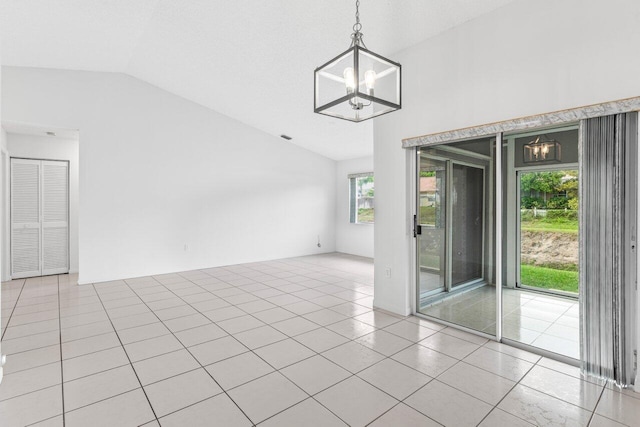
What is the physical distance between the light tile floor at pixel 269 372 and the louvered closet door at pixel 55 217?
186 cm

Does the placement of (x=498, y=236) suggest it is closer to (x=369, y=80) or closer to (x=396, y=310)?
(x=396, y=310)

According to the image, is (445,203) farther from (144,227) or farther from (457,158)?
(144,227)

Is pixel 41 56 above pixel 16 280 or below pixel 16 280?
above

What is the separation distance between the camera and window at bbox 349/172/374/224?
8.05 meters

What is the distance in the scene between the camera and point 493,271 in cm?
317

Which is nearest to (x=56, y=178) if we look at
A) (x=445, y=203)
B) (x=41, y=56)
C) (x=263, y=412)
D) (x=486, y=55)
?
(x=41, y=56)

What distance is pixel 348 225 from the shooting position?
841 cm

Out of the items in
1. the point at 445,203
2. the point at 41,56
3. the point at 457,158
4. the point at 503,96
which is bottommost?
the point at 445,203

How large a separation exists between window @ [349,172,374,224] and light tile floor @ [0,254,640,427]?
4.22m

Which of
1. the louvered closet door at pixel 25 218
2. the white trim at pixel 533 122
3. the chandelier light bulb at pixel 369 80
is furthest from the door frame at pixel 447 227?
the louvered closet door at pixel 25 218

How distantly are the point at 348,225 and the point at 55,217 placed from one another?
627cm

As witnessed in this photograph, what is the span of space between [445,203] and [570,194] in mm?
1142

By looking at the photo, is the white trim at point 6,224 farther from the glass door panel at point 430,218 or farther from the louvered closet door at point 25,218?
the glass door panel at point 430,218

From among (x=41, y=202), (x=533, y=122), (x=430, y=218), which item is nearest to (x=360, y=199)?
(x=430, y=218)
